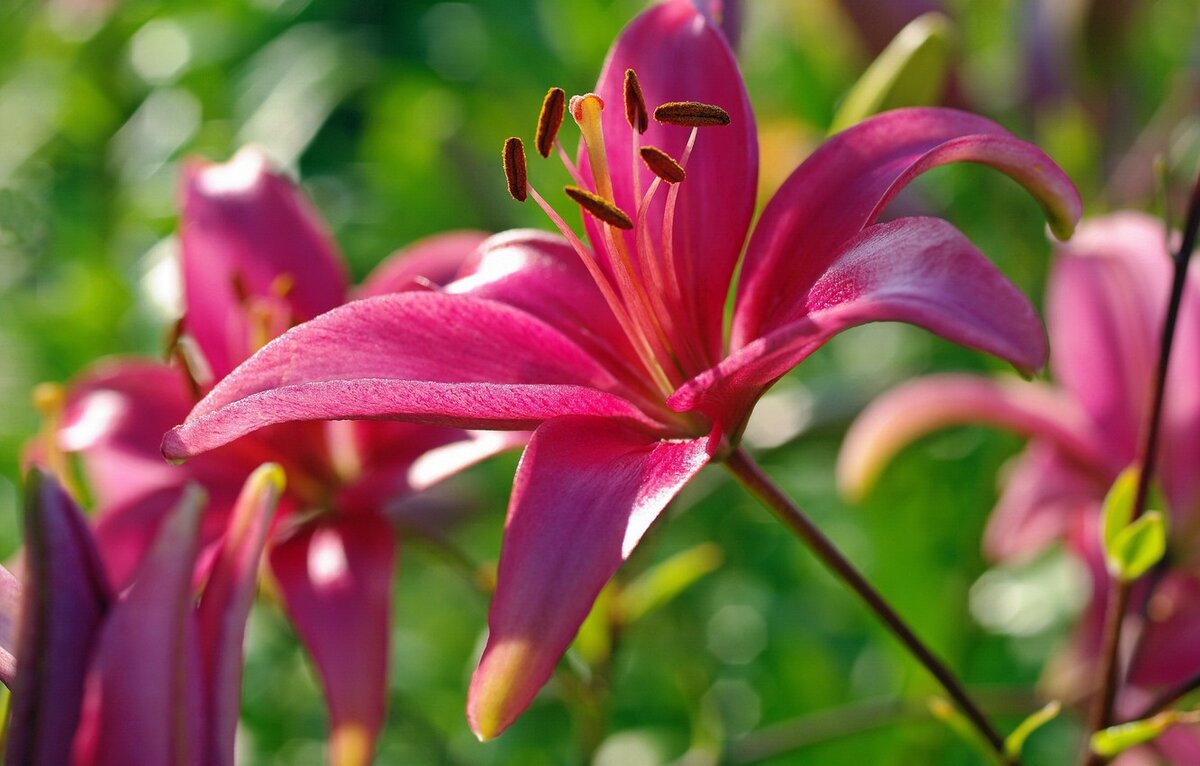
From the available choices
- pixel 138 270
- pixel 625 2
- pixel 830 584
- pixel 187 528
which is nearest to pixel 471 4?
pixel 625 2

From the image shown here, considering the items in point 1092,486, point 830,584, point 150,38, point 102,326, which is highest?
point 150,38

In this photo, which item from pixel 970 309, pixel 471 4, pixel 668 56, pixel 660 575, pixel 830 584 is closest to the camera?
pixel 970 309

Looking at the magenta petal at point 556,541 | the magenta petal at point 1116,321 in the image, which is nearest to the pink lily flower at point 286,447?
the magenta petal at point 556,541

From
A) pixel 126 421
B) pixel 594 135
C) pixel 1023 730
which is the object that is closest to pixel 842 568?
pixel 1023 730

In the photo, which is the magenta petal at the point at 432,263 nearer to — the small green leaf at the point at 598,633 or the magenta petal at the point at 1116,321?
the small green leaf at the point at 598,633

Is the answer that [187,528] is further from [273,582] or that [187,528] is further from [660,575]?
[660,575]

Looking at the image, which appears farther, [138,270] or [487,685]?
[138,270]

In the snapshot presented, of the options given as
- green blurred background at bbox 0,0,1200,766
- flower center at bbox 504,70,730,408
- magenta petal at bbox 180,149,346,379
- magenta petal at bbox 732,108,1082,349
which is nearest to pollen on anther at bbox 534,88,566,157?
flower center at bbox 504,70,730,408
